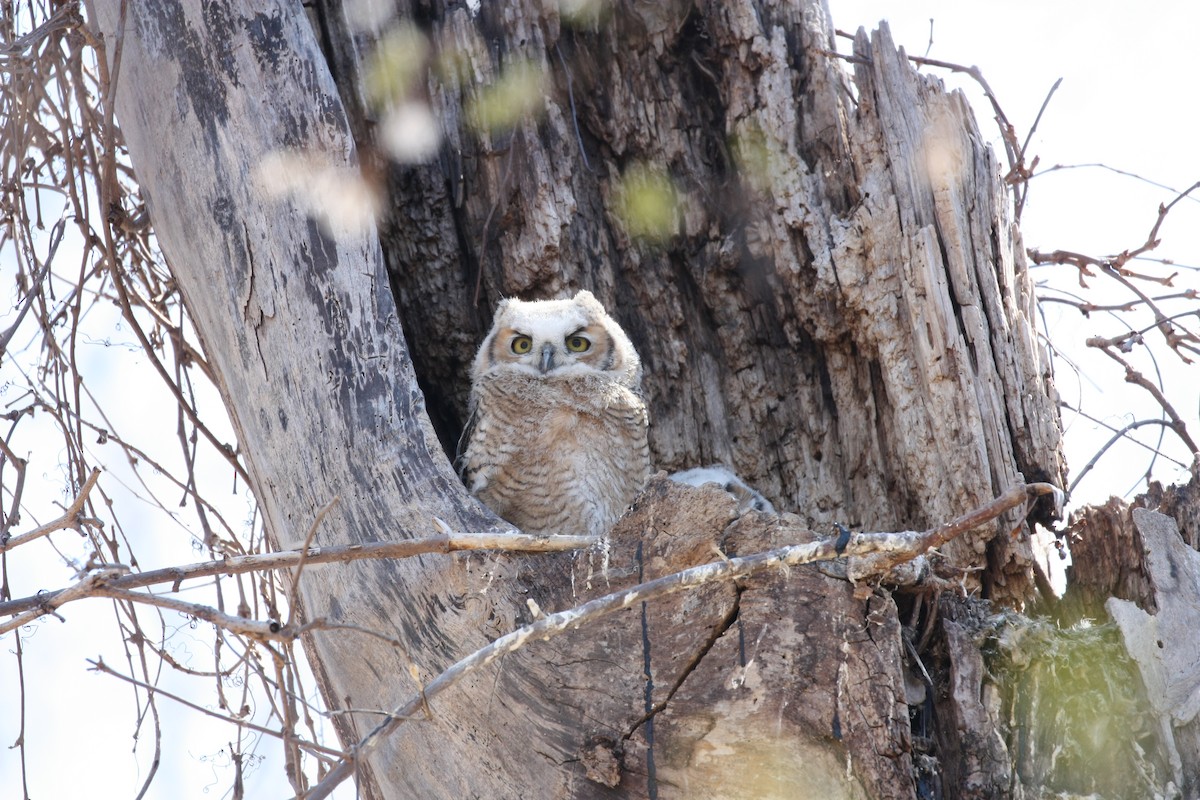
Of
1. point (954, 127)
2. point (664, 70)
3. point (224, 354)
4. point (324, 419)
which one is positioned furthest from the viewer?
point (664, 70)

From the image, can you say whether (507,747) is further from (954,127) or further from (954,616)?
(954,127)

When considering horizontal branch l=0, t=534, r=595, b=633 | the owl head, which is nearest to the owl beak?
the owl head

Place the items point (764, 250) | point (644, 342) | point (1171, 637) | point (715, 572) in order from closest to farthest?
point (715, 572) → point (1171, 637) → point (764, 250) → point (644, 342)

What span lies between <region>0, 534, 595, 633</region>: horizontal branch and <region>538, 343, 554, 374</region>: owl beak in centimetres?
133

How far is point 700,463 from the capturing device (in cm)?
346

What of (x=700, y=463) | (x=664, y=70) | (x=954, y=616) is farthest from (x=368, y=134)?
(x=954, y=616)

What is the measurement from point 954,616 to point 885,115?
56.2 inches

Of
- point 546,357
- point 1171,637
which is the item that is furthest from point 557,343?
point 1171,637

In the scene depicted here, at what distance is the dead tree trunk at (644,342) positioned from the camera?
197 cm

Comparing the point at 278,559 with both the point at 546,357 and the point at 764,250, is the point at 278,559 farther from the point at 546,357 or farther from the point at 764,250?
the point at 764,250

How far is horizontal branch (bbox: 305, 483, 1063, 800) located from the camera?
1.50 metres

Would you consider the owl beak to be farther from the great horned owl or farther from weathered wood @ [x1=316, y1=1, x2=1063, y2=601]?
weathered wood @ [x1=316, y1=1, x2=1063, y2=601]

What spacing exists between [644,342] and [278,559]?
2.00 metres

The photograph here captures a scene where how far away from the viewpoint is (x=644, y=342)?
11.8 feet
